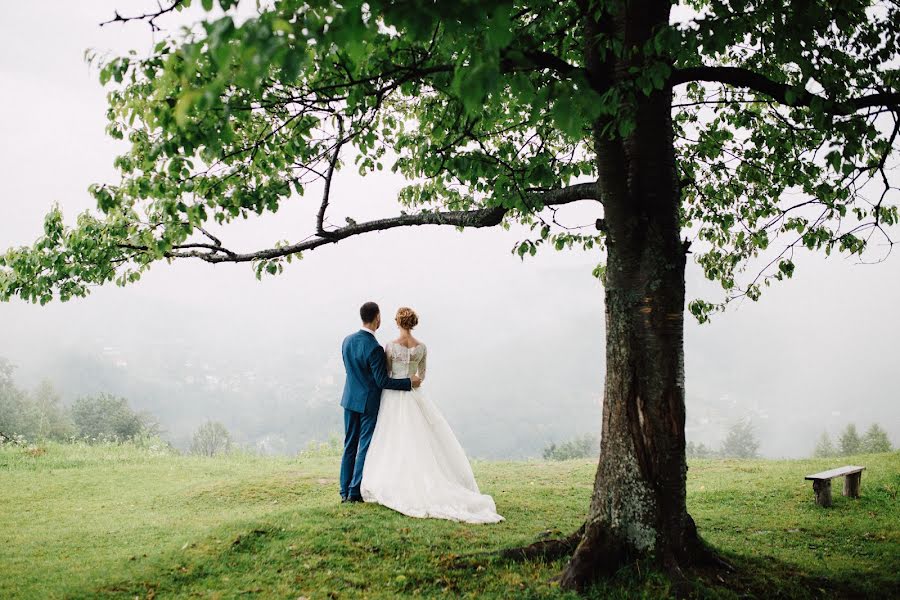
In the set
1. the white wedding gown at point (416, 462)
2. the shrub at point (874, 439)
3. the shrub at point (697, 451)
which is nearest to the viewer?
the white wedding gown at point (416, 462)

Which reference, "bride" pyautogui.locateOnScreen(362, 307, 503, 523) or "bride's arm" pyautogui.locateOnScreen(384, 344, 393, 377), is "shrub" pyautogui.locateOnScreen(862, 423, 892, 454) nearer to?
"bride" pyautogui.locateOnScreen(362, 307, 503, 523)

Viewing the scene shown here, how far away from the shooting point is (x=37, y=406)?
90.8 meters

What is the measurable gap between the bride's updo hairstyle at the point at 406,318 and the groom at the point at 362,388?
335mm

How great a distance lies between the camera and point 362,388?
31.9 ft

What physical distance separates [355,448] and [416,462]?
3.65 feet

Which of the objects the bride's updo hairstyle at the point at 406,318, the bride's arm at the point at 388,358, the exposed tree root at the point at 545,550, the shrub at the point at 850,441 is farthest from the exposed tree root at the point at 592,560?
the shrub at the point at 850,441

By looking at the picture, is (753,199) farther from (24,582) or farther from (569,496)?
(24,582)

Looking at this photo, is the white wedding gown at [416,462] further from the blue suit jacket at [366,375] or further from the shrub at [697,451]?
Answer: the shrub at [697,451]

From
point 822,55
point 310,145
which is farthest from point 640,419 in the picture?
point 822,55

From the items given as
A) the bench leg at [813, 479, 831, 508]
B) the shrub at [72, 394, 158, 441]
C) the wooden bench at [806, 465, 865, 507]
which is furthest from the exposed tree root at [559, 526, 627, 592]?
the shrub at [72, 394, 158, 441]

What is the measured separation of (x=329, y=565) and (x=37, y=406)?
10233 cm

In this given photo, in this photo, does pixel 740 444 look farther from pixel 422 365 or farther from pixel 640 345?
pixel 640 345

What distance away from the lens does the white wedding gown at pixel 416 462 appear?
895 cm

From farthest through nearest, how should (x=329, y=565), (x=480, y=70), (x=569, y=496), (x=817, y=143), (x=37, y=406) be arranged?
(x=37, y=406) < (x=569, y=496) < (x=817, y=143) < (x=329, y=565) < (x=480, y=70)
